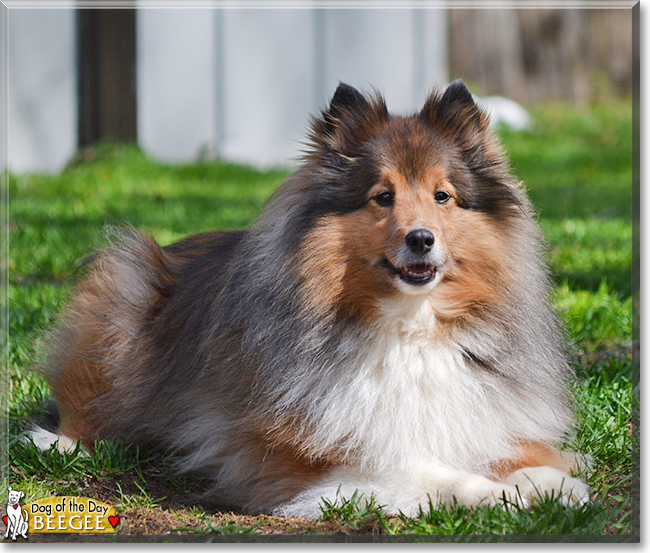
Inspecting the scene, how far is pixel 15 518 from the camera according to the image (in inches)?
118

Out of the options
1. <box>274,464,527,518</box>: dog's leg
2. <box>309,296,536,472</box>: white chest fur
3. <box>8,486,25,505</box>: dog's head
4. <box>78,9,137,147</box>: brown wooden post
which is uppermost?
<box>78,9,137,147</box>: brown wooden post

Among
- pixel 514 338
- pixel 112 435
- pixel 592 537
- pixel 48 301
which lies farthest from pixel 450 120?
pixel 48 301

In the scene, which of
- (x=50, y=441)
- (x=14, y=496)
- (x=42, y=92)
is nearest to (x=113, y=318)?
(x=50, y=441)

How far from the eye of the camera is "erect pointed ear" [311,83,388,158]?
3392 millimetres

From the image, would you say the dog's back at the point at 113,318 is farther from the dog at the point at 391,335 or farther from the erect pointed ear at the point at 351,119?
the erect pointed ear at the point at 351,119

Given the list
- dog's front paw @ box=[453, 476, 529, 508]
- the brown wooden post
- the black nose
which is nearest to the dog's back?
the black nose

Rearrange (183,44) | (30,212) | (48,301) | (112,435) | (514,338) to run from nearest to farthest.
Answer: (514,338) → (112,435) → (48,301) → (30,212) → (183,44)

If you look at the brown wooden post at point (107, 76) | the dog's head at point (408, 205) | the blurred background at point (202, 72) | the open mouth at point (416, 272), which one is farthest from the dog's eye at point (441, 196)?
the brown wooden post at point (107, 76)

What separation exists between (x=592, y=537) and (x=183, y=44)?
923cm

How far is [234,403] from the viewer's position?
3455 millimetres

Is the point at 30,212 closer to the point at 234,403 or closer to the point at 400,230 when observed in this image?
the point at 234,403

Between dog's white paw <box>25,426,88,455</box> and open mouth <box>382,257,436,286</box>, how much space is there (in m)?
1.71

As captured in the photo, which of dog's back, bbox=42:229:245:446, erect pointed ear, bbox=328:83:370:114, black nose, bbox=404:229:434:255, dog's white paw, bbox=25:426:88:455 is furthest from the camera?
dog's back, bbox=42:229:245:446

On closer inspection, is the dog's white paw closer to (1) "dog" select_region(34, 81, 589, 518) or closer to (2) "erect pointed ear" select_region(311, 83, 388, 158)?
(1) "dog" select_region(34, 81, 589, 518)
